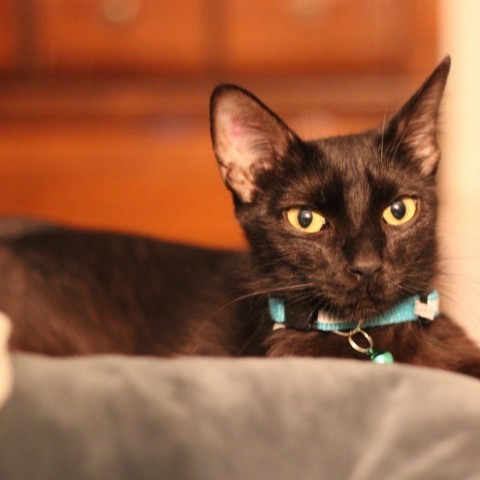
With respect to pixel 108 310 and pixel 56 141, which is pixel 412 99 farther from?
pixel 56 141

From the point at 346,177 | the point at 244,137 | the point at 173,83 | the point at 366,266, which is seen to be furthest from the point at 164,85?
the point at 366,266

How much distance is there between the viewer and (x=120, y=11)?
267cm

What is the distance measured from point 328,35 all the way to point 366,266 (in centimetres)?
172

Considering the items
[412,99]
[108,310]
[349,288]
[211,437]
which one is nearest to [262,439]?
[211,437]

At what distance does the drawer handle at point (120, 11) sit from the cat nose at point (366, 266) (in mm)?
1839

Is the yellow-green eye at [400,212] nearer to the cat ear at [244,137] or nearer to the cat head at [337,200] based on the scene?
the cat head at [337,200]

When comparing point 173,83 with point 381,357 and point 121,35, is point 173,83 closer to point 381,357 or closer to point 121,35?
point 121,35

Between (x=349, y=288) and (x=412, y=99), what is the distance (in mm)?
340


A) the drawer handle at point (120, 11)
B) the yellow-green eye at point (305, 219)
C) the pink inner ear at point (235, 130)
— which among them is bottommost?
the yellow-green eye at point (305, 219)

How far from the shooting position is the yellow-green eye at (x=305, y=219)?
1.18m

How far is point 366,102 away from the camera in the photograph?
8.68 feet

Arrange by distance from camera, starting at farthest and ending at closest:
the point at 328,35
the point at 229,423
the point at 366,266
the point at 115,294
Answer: the point at 328,35 < the point at 115,294 < the point at 366,266 < the point at 229,423

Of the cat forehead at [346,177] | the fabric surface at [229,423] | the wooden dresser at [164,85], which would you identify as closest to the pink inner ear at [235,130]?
the cat forehead at [346,177]

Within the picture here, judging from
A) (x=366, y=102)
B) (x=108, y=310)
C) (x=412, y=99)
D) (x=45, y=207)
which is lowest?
(x=45, y=207)
